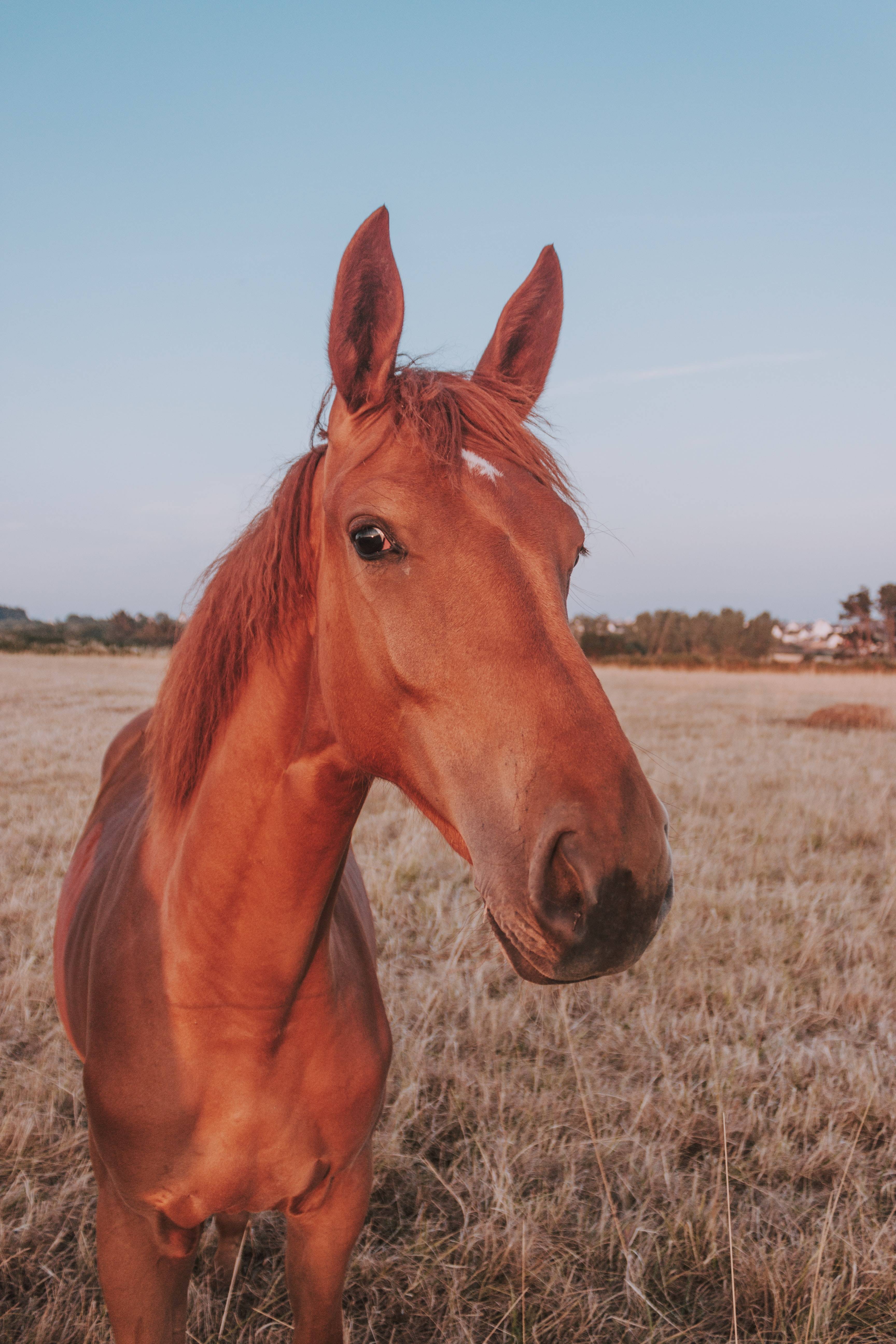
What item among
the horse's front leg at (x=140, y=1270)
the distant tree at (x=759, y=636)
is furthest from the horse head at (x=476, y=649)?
the distant tree at (x=759, y=636)

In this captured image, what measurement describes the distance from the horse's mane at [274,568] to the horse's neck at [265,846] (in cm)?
8

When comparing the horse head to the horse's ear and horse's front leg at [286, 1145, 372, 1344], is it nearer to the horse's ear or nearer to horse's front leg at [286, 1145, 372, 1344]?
the horse's ear

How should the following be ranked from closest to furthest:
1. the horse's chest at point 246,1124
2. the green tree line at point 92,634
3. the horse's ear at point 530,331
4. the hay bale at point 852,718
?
the horse's chest at point 246,1124 < the horse's ear at point 530,331 < the hay bale at point 852,718 < the green tree line at point 92,634

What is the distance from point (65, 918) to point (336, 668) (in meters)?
1.99

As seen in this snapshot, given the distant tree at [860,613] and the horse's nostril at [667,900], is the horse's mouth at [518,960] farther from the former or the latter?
the distant tree at [860,613]

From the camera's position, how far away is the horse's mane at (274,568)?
1495 mm

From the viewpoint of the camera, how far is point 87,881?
8.17 feet

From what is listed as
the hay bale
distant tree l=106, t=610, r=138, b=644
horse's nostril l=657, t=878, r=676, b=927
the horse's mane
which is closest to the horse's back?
the horse's mane

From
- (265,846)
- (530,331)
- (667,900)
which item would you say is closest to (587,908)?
(667,900)

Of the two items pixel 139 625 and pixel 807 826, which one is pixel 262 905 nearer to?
pixel 807 826

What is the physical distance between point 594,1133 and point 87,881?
2.18m

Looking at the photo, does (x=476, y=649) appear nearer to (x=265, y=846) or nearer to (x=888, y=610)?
(x=265, y=846)

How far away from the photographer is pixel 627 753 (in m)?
1.14

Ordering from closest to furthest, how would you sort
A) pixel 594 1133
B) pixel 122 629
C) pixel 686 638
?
1. pixel 594 1133
2. pixel 122 629
3. pixel 686 638
